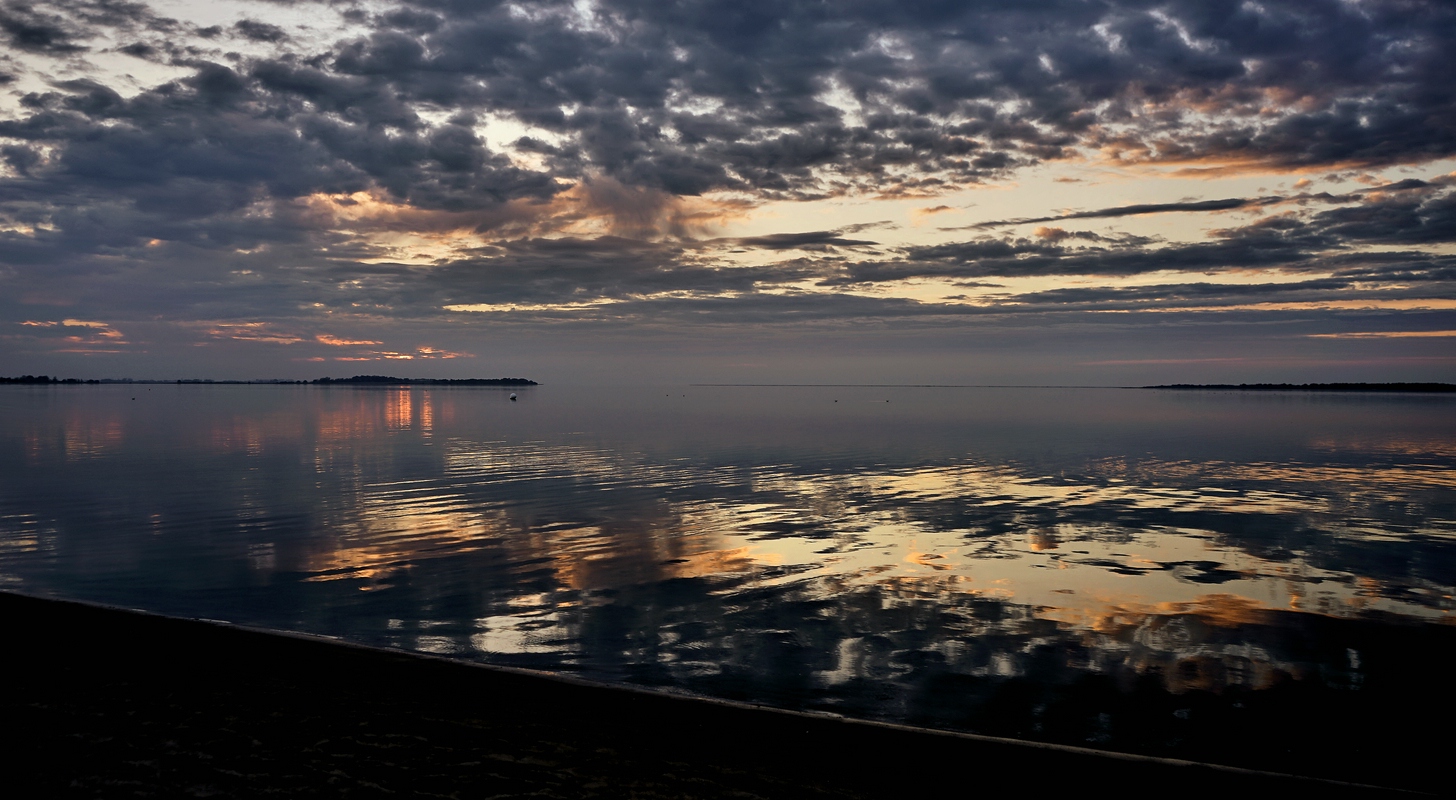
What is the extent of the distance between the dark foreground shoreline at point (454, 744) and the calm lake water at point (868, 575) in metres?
2.45

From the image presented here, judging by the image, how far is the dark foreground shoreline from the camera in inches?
295

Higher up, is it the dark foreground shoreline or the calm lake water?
the dark foreground shoreline

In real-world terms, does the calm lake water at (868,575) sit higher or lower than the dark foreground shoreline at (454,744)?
lower

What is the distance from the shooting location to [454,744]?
832 cm

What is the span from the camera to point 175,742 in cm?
825

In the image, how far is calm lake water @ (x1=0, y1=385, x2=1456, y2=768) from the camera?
12.2 m

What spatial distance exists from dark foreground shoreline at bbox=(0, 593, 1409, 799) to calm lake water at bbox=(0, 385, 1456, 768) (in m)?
2.45

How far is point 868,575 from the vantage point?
19.8 metres

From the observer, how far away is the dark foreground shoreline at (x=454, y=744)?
749 cm

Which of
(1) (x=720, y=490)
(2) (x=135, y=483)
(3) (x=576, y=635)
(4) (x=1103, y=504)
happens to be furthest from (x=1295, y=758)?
(2) (x=135, y=483)

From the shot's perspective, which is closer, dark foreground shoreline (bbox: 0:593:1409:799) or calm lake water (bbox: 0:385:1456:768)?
dark foreground shoreline (bbox: 0:593:1409:799)

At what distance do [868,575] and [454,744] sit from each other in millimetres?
12983

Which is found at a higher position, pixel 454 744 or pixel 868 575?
pixel 454 744

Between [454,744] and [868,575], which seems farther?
[868,575]
